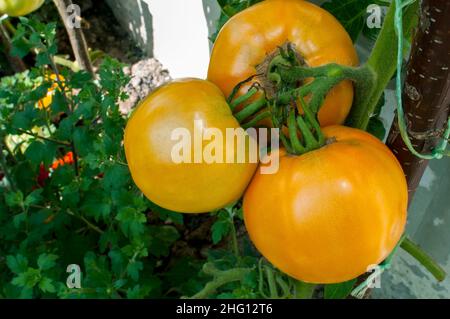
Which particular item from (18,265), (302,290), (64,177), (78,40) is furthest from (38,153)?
(302,290)

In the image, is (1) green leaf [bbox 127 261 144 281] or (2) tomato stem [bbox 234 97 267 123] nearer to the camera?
(2) tomato stem [bbox 234 97 267 123]

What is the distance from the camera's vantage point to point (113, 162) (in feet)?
3.11

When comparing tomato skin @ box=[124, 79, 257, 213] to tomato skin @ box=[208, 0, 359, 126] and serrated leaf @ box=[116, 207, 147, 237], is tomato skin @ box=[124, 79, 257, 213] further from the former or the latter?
serrated leaf @ box=[116, 207, 147, 237]

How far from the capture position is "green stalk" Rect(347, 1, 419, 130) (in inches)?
21.6

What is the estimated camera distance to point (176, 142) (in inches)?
20.6

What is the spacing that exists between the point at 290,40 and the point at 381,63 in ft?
0.33

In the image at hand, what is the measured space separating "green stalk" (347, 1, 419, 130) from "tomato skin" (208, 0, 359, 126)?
17mm

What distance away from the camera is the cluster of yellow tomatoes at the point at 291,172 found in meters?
0.51

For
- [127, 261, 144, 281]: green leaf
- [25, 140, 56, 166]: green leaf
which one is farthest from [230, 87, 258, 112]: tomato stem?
[25, 140, 56, 166]: green leaf

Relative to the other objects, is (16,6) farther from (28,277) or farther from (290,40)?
(290,40)

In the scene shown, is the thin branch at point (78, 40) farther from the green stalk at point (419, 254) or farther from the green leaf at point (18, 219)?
the green stalk at point (419, 254)

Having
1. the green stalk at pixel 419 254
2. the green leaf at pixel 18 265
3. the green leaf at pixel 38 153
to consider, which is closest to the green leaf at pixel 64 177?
the green leaf at pixel 38 153

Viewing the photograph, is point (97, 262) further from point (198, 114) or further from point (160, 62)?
point (160, 62)

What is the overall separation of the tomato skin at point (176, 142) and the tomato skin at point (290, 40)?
0.04 meters
